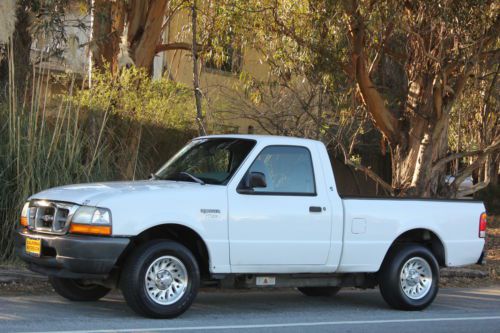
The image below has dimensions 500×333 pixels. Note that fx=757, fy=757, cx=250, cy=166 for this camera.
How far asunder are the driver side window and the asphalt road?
144cm

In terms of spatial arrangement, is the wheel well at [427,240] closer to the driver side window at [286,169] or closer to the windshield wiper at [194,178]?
the driver side window at [286,169]

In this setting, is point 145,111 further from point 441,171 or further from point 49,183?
point 441,171

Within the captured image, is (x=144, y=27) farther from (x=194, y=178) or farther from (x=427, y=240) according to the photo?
(x=427, y=240)

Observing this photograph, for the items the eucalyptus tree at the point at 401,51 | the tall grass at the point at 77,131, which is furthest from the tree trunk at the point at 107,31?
the eucalyptus tree at the point at 401,51

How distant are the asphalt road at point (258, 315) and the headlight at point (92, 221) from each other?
91 cm

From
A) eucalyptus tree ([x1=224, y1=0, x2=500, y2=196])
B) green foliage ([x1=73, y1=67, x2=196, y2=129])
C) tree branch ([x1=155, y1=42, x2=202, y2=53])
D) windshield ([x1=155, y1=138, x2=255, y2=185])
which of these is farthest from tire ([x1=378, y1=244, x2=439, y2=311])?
tree branch ([x1=155, y1=42, x2=202, y2=53])

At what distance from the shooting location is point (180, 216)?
7590mm

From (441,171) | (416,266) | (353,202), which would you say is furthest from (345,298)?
(441,171)

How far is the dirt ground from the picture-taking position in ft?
30.9

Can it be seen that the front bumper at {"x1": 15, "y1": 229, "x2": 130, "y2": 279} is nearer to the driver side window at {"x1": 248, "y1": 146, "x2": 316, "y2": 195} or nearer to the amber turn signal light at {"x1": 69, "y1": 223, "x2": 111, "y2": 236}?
the amber turn signal light at {"x1": 69, "y1": 223, "x2": 111, "y2": 236}

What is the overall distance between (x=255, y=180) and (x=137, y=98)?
17.9 feet

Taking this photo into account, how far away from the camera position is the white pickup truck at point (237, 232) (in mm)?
7379

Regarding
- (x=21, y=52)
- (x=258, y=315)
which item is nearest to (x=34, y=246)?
(x=258, y=315)

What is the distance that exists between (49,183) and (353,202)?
443cm
